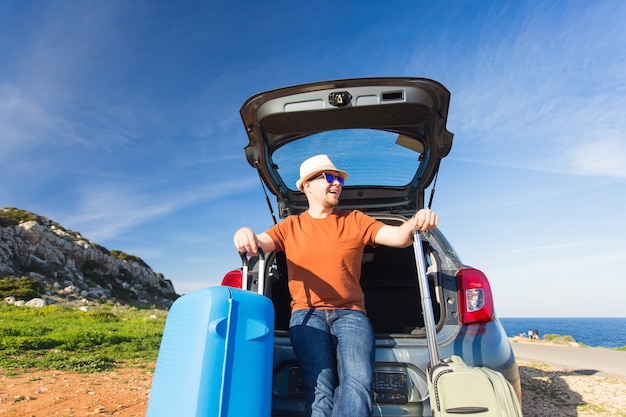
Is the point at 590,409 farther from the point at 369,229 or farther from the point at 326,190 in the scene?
the point at 326,190

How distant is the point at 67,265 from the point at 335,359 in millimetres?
52063

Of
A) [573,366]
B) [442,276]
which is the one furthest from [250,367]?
[573,366]

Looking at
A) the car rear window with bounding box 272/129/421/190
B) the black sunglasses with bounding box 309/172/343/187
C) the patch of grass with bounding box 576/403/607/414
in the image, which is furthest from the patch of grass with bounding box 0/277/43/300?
the patch of grass with bounding box 576/403/607/414

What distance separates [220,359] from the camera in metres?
1.60

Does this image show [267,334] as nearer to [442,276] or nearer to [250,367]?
[250,367]

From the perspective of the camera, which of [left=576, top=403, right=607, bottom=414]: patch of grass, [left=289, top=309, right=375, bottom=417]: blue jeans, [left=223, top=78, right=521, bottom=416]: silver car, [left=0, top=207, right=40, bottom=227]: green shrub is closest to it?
[left=289, top=309, right=375, bottom=417]: blue jeans

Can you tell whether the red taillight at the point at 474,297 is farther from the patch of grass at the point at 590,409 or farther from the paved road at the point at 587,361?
A: the paved road at the point at 587,361

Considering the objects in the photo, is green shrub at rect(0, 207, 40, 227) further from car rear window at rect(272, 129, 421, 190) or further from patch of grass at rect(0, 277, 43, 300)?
car rear window at rect(272, 129, 421, 190)

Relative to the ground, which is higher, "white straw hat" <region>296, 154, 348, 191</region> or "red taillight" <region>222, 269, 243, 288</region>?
"white straw hat" <region>296, 154, 348, 191</region>

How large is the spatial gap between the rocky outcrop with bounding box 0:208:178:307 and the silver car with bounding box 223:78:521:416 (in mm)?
36955

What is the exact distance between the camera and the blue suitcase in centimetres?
Result: 157

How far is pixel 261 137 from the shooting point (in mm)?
3363

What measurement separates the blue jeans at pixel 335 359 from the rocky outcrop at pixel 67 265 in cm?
3788

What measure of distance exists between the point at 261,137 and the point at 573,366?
6.83 m
